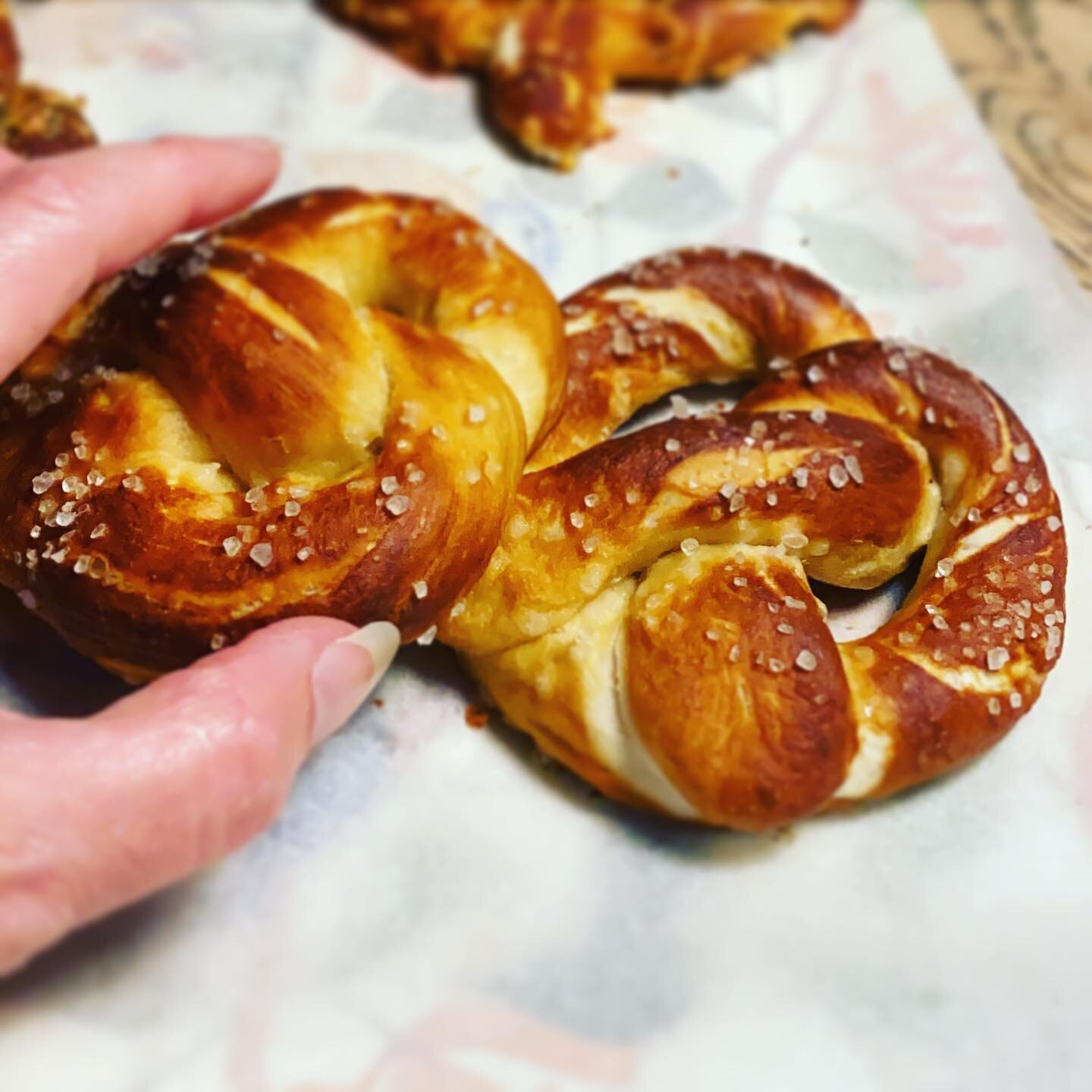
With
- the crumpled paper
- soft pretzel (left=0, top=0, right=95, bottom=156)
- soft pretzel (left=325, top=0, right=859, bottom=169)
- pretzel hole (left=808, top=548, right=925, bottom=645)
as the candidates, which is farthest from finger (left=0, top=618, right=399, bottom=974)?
soft pretzel (left=325, top=0, right=859, bottom=169)

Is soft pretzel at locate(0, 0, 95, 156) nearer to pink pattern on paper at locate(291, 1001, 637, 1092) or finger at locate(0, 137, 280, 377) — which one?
finger at locate(0, 137, 280, 377)

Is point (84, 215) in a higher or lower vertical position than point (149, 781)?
higher

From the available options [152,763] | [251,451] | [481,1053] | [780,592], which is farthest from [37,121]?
[481,1053]

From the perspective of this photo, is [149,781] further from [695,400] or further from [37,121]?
[37,121]

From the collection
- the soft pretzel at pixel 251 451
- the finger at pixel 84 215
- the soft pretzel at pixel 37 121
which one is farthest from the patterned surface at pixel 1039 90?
the soft pretzel at pixel 37 121

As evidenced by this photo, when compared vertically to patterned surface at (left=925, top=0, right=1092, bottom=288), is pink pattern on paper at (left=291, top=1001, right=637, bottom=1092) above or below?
below

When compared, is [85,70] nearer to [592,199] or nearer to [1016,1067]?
[592,199]

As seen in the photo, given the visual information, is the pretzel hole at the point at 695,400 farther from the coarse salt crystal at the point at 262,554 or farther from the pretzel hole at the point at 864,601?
the coarse salt crystal at the point at 262,554

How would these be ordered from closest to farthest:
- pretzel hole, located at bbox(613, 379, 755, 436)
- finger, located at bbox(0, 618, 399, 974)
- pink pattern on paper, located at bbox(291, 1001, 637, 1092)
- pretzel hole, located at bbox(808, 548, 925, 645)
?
finger, located at bbox(0, 618, 399, 974), pink pattern on paper, located at bbox(291, 1001, 637, 1092), pretzel hole, located at bbox(808, 548, 925, 645), pretzel hole, located at bbox(613, 379, 755, 436)
